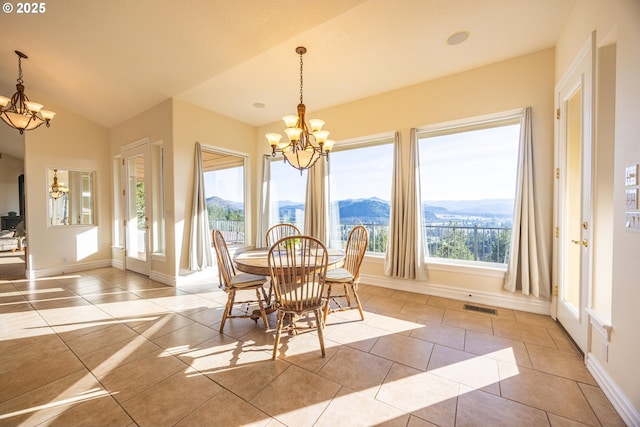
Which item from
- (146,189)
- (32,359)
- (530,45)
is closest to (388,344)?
(32,359)

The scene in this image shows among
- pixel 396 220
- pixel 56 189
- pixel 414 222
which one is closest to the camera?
pixel 414 222

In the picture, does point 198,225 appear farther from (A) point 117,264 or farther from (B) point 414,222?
(B) point 414,222

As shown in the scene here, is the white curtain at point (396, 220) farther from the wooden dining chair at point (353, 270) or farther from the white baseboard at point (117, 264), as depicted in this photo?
the white baseboard at point (117, 264)

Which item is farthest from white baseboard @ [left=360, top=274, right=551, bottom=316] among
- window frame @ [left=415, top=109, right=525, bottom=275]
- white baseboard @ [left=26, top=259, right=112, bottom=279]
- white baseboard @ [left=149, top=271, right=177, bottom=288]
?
white baseboard @ [left=26, top=259, right=112, bottom=279]

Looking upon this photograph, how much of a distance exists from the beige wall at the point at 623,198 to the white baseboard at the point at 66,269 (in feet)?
25.1

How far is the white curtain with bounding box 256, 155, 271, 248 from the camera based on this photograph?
5227 mm

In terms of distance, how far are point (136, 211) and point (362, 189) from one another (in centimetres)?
453

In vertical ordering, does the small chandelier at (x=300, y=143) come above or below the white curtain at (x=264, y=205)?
above

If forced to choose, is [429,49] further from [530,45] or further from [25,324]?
[25,324]

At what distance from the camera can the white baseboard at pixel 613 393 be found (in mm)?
1388

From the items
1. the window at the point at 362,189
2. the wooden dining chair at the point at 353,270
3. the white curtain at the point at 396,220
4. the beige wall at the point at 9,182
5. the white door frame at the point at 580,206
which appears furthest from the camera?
the beige wall at the point at 9,182

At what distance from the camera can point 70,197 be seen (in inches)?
205

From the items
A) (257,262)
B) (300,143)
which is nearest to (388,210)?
(300,143)

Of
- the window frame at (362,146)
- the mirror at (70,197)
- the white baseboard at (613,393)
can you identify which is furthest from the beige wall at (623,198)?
the mirror at (70,197)
